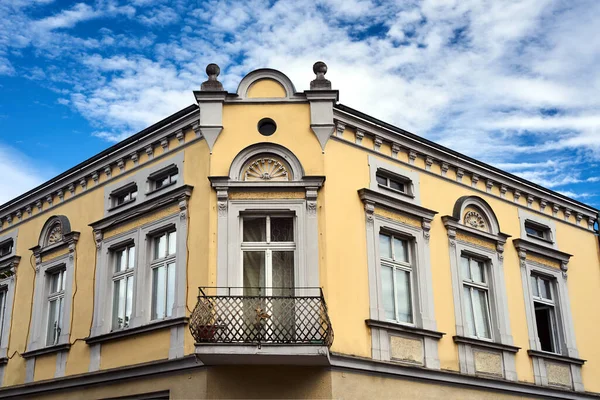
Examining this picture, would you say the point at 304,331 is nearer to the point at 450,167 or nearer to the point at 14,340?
the point at 450,167

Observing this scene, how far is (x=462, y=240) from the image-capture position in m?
16.6

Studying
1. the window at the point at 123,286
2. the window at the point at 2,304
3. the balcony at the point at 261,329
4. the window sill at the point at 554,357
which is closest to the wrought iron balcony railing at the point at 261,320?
the balcony at the point at 261,329

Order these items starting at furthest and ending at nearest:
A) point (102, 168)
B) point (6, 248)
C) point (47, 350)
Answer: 1. point (6, 248)
2. point (102, 168)
3. point (47, 350)

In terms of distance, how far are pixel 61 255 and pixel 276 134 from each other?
627 cm

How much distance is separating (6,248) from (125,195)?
506 cm

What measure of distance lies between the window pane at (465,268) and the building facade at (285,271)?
153mm

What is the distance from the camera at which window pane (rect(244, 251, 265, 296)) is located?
13.8m

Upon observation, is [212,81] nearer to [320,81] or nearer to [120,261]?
[320,81]

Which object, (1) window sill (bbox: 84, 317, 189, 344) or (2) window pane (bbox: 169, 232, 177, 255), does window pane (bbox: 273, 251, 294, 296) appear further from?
(2) window pane (bbox: 169, 232, 177, 255)

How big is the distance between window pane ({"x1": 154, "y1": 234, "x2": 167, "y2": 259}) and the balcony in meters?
2.24

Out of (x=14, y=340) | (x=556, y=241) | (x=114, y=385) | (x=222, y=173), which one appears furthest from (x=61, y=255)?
(x=556, y=241)

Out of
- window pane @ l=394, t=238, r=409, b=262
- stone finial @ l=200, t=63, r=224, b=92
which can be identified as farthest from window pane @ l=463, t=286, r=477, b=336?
stone finial @ l=200, t=63, r=224, b=92

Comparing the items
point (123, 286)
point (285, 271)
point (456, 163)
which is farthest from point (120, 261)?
point (456, 163)

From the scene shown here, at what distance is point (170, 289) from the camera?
48.1ft
